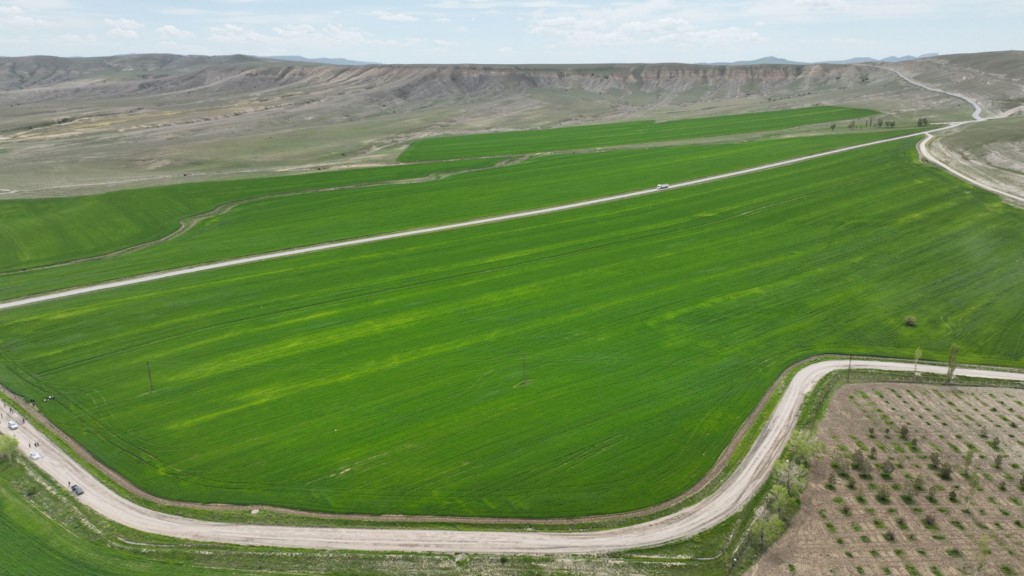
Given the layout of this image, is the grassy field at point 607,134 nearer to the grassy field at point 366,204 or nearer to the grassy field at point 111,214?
the grassy field at point 366,204

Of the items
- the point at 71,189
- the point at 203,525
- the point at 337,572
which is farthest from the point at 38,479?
the point at 71,189

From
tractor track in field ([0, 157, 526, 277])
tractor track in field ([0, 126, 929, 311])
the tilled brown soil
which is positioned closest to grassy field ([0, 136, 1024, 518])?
tractor track in field ([0, 126, 929, 311])

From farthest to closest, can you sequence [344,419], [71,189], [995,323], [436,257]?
1. [71,189]
2. [436,257]
3. [995,323]
4. [344,419]

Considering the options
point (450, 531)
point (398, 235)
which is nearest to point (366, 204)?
point (398, 235)

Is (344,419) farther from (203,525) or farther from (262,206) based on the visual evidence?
(262,206)

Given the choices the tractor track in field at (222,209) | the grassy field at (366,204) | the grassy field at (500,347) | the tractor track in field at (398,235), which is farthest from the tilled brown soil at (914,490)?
the tractor track in field at (222,209)

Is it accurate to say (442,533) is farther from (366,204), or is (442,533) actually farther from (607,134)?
(607,134)

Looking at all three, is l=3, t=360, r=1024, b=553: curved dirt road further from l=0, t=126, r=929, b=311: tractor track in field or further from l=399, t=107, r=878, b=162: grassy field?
l=399, t=107, r=878, b=162: grassy field
